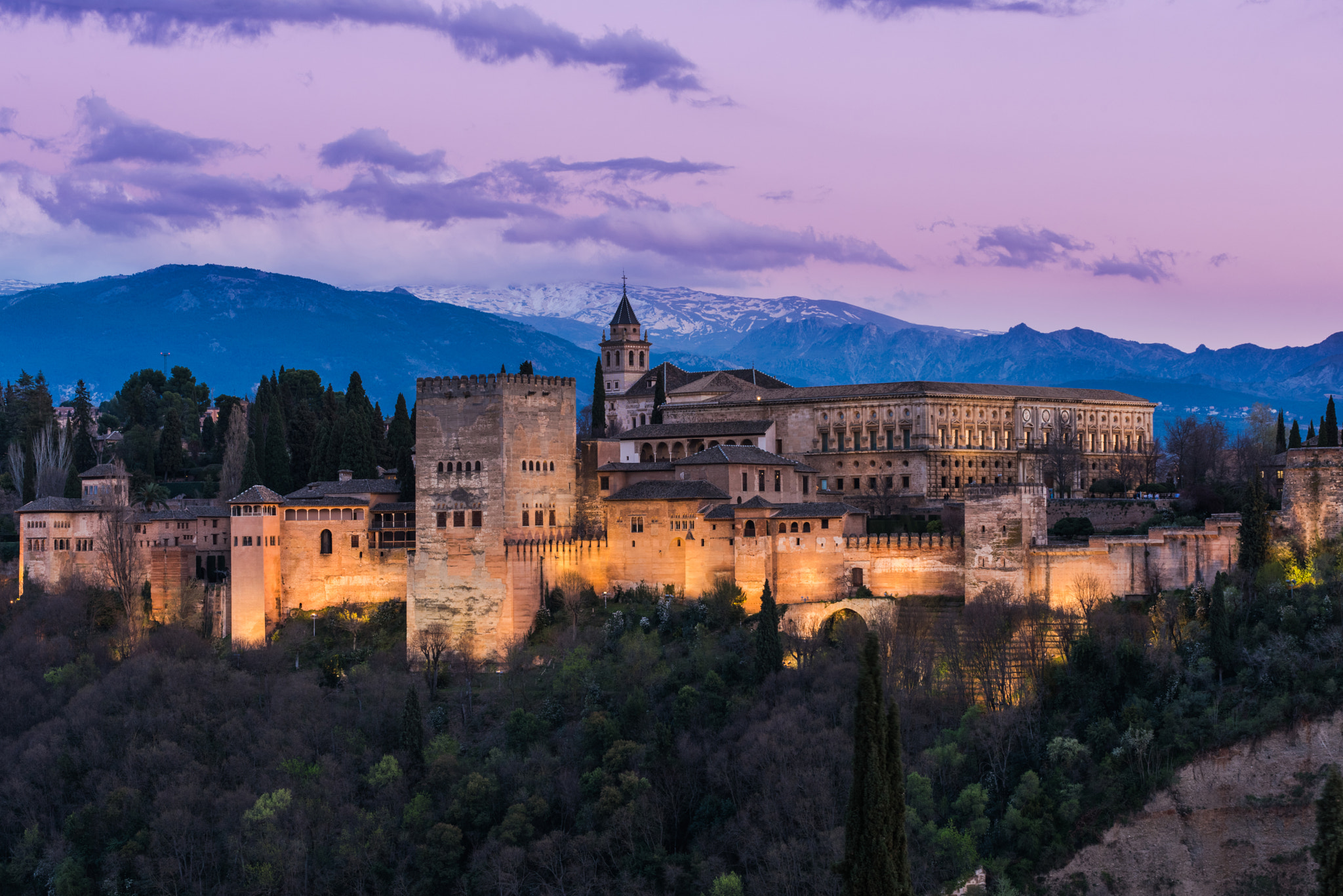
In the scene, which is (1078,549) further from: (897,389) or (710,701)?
(897,389)

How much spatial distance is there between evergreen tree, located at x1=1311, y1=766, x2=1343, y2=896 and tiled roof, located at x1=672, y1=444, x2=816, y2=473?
25.9 m

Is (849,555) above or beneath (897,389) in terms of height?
beneath

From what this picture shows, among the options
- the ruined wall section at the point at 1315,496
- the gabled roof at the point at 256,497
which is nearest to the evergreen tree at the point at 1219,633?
the ruined wall section at the point at 1315,496

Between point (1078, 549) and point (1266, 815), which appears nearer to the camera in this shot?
point (1266, 815)

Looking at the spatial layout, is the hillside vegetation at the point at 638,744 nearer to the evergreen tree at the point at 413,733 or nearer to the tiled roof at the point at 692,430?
the evergreen tree at the point at 413,733

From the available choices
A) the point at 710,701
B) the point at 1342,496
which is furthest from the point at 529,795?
the point at 1342,496

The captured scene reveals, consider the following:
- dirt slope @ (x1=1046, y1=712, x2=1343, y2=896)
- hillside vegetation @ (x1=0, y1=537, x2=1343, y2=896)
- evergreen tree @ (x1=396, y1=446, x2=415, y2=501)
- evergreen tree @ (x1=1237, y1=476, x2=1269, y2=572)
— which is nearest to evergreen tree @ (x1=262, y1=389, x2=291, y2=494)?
evergreen tree @ (x1=396, y1=446, x2=415, y2=501)

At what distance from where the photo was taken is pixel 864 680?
32031mm

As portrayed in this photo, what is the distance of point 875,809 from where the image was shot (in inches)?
1242

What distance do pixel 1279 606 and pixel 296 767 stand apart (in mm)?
30751

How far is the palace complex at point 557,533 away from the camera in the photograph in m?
48.8

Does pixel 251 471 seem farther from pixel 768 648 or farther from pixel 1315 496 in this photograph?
pixel 1315 496

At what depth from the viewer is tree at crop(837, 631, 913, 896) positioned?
31422 mm

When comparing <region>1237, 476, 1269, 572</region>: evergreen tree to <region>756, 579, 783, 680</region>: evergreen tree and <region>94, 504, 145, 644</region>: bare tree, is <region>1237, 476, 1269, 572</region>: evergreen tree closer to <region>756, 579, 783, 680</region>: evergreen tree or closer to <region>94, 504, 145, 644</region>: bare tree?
<region>756, 579, 783, 680</region>: evergreen tree
